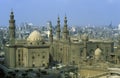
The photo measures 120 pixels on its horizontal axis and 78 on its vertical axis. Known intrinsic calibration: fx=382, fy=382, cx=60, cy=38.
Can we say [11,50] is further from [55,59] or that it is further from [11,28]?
[55,59]

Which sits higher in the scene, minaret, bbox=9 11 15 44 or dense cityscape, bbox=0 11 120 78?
minaret, bbox=9 11 15 44

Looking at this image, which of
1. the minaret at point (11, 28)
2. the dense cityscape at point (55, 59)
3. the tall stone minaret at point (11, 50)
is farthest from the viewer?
the minaret at point (11, 28)

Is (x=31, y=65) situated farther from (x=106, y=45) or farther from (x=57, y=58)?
(x=106, y=45)

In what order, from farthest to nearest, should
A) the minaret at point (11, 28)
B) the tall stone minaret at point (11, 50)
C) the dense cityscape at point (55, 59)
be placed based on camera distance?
1. the minaret at point (11, 28)
2. the tall stone minaret at point (11, 50)
3. the dense cityscape at point (55, 59)

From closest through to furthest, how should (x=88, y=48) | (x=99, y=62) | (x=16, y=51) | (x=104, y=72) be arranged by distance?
(x=104, y=72) < (x=99, y=62) < (x=16, y=51) < (x=88, y=48)

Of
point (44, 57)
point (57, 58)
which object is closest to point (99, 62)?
point (44, 57)

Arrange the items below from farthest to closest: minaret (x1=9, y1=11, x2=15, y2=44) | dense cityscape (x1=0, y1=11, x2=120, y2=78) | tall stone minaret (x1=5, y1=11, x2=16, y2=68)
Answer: minaret (x1=9, y1=11, x2=15, y2=44) → tall stone minaret (x1=5, y1=11, x2=16, y2=68) → dense cityscape (x1=0, y1=11, x2=120, y2=78)

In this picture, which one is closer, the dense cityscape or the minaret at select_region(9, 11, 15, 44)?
the dense cityscape

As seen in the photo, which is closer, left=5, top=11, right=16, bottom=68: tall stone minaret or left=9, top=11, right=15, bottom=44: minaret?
left=5, top=11, right=16, bottom=68: tall stone minaret

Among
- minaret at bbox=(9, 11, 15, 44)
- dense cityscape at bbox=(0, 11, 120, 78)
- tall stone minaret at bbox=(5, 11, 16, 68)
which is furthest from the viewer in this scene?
minaret at bbox=(9, 11, 15, 44)

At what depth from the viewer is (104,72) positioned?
30.7 m

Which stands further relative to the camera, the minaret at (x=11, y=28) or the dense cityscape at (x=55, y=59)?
the minaret at (x=11, y=28)

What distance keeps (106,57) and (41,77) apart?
1514 centimetres

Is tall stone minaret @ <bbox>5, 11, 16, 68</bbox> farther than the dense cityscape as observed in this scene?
Yes
